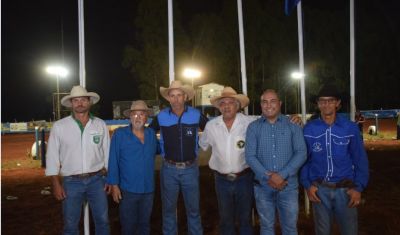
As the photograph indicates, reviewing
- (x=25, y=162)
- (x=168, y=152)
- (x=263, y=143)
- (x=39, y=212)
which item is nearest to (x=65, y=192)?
(x=168, y=152)

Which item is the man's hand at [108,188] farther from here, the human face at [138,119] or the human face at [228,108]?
the human face at [228,108]

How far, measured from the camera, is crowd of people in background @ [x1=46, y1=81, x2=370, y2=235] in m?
4.30

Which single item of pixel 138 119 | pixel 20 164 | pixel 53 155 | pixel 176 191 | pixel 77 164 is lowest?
pixel 20 164

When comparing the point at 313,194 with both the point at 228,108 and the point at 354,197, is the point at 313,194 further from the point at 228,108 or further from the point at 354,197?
the point at 228,108

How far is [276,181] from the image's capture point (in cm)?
439

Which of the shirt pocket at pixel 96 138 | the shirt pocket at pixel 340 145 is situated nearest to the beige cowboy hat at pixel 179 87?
the shirt pocket at pixel 96 138

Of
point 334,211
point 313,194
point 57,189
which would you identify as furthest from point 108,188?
point 334,211

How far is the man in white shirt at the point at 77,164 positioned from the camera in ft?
15.8

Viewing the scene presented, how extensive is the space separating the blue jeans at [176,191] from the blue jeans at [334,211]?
162 cm

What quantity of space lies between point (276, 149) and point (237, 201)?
3.14 feet

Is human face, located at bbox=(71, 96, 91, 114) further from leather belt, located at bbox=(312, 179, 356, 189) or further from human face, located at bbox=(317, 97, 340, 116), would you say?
leather belt, located at bbox=(312, 179, 356, 189)

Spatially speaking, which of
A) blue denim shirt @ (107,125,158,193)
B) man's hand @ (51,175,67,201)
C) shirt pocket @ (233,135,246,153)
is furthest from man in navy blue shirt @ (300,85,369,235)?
man's hand @ (51,175,67,201)

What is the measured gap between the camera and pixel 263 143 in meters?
4.59

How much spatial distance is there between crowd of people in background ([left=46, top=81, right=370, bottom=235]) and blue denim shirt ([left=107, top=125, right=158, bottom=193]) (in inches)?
0.5
